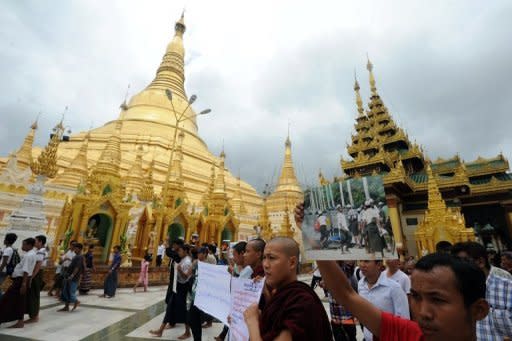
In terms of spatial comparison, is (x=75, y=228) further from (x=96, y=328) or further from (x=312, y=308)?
(x=312, y=308)

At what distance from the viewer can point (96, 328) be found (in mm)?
5031

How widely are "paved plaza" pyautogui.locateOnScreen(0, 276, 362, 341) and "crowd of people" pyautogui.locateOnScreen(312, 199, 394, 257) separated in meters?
4.46

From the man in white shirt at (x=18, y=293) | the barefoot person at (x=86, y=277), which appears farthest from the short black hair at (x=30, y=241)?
→ the barefoot person at (x=86, y=277)

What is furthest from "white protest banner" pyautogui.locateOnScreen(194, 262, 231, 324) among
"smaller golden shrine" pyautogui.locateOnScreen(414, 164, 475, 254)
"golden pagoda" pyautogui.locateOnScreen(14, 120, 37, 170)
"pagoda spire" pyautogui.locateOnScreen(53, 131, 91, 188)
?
"golden pagoda" pyautogui.locateOnScreen(14, 120, 37, 170)

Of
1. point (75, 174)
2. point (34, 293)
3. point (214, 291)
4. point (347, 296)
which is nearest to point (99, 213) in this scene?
point (75, 174)

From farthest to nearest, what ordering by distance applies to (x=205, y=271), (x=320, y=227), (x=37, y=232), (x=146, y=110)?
(x=146, y=110)
(x=37, y=232)
(x=205, y=271)
(x=320, y=227)

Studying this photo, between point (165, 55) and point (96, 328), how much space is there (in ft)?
135

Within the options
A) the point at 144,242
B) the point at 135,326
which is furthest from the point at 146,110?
the point at 135,326

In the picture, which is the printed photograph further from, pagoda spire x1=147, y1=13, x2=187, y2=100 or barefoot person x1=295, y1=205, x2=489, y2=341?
pagoda spire x1=147, y1=13, x2=187, y2=100

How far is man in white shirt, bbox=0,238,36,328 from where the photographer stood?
4824 millimetres

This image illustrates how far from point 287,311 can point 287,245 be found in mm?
507

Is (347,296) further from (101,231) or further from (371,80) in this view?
(371,80)

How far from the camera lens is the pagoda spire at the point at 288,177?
106 feet

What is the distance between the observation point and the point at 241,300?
8.05ft
